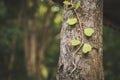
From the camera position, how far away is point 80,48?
102 inches

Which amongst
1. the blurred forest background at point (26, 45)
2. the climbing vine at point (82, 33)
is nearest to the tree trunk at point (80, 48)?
the climbing vine at point (82, 33)

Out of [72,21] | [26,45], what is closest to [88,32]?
[72,21]

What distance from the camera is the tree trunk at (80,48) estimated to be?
252cm

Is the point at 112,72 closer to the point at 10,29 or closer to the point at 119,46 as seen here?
the point at 119,46

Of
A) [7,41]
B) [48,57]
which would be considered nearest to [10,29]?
[7,41]

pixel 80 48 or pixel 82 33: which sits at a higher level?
pixel 82 33

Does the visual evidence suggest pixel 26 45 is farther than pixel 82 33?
Yes

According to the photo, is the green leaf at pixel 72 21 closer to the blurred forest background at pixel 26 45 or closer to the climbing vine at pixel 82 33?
the climbing vine at pixel 82 33

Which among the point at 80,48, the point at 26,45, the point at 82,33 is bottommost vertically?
the point at 26,45

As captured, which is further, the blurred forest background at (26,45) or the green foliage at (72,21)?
the blurred forest background at (26,45)

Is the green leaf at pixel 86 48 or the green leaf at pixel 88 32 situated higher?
the green leaf at pixel 88 32

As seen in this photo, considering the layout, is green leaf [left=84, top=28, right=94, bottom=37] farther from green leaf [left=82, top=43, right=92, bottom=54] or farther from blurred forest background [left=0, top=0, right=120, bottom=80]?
blurred forest background [left=0, top=0, right=120, bottom=80]

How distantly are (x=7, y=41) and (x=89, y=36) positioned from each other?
28.0 ft

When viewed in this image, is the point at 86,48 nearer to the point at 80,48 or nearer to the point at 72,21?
the point at 80,48
